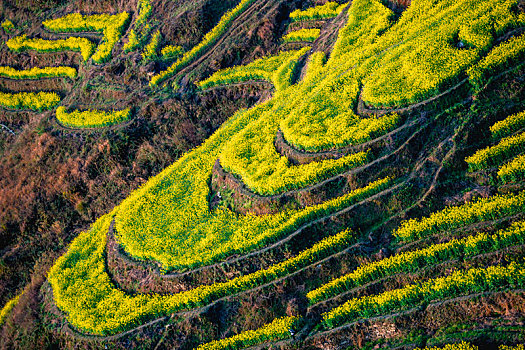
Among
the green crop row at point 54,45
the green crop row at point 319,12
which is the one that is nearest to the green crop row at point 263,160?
the green crop row at point 319,12

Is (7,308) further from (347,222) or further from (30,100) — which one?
(347,222)

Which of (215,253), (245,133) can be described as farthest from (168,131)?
(215,253)

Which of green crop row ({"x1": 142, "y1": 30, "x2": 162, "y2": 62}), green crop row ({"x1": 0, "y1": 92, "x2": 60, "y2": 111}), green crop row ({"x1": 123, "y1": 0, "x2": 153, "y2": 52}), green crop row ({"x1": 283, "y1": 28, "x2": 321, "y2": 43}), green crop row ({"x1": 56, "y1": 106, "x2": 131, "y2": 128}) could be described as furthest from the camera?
green crop row ({"x1": 0, "y1": 92, "x2": 60, "y2": 111})

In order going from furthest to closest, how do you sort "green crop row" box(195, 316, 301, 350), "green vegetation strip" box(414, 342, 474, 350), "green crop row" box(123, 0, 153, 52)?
1. "green crop row" box(123, 0, 153, 52)
2. "green crop row" box(195, 316, 301, 350)
3. "green vegetation strip" box(414, 342, 474, 350)

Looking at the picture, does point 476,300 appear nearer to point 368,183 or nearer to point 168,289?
point 368,183

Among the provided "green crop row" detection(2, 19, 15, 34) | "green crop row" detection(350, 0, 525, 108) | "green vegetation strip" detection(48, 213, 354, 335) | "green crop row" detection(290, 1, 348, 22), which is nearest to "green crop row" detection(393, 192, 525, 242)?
"green vegetation strip" detection(48, 213, 354, 335)

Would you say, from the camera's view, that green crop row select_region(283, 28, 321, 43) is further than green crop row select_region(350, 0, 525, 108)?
Yes

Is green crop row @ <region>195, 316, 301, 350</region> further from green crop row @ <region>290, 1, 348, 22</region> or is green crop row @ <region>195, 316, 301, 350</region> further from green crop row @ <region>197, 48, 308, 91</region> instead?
green crop row @ <region>290, 1, 348, 22</region>
